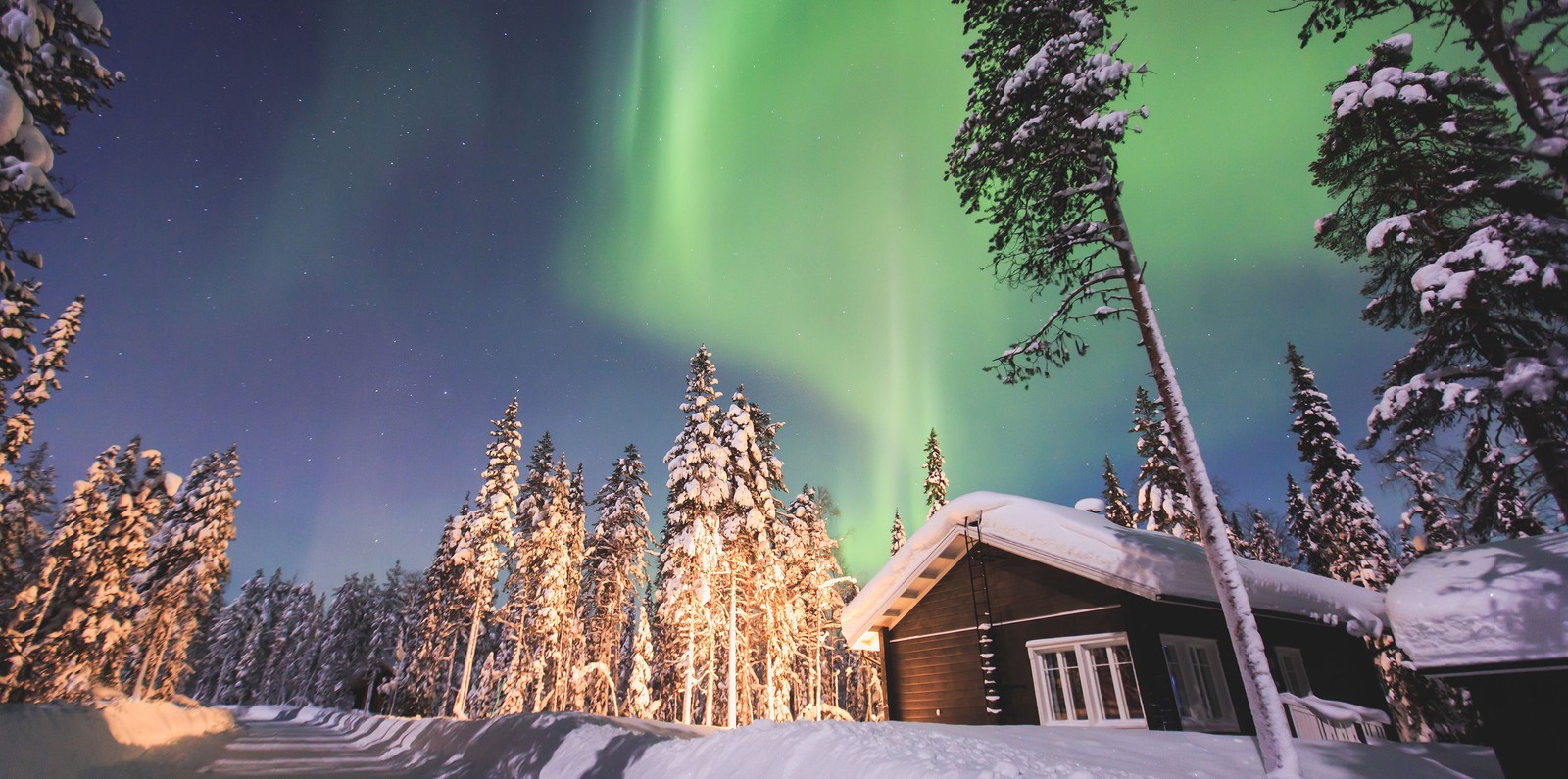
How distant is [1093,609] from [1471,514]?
7.03m

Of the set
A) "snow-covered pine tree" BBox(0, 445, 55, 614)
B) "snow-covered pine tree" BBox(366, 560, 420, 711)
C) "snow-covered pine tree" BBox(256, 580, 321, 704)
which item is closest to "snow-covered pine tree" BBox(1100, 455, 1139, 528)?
"snow-covered pine tree" BBox(0, 445, 55, 614)

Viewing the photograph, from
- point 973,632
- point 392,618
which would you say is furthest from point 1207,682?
point 392,618

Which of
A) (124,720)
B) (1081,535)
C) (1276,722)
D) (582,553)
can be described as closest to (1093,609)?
(1081,535)

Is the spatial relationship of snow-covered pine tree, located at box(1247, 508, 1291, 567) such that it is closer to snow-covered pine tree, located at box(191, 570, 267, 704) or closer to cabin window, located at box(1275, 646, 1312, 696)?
cabin window, located at box(1275, 646, 1312, 696)

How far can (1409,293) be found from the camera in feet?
39.3

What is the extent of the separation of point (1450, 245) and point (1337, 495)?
81.3 feet

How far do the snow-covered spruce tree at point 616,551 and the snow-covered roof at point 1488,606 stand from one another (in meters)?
35.2

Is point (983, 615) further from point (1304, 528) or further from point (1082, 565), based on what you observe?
point (1304, 528)

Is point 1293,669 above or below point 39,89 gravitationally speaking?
below

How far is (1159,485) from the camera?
32594 mm

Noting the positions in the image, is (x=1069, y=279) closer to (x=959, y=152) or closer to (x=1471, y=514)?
(x=959, y=152)

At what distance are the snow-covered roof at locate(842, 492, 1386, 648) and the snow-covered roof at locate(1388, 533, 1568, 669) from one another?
5.11 meters

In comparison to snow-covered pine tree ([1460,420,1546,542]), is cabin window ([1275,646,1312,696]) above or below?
below

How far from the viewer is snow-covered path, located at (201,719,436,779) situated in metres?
14.8
